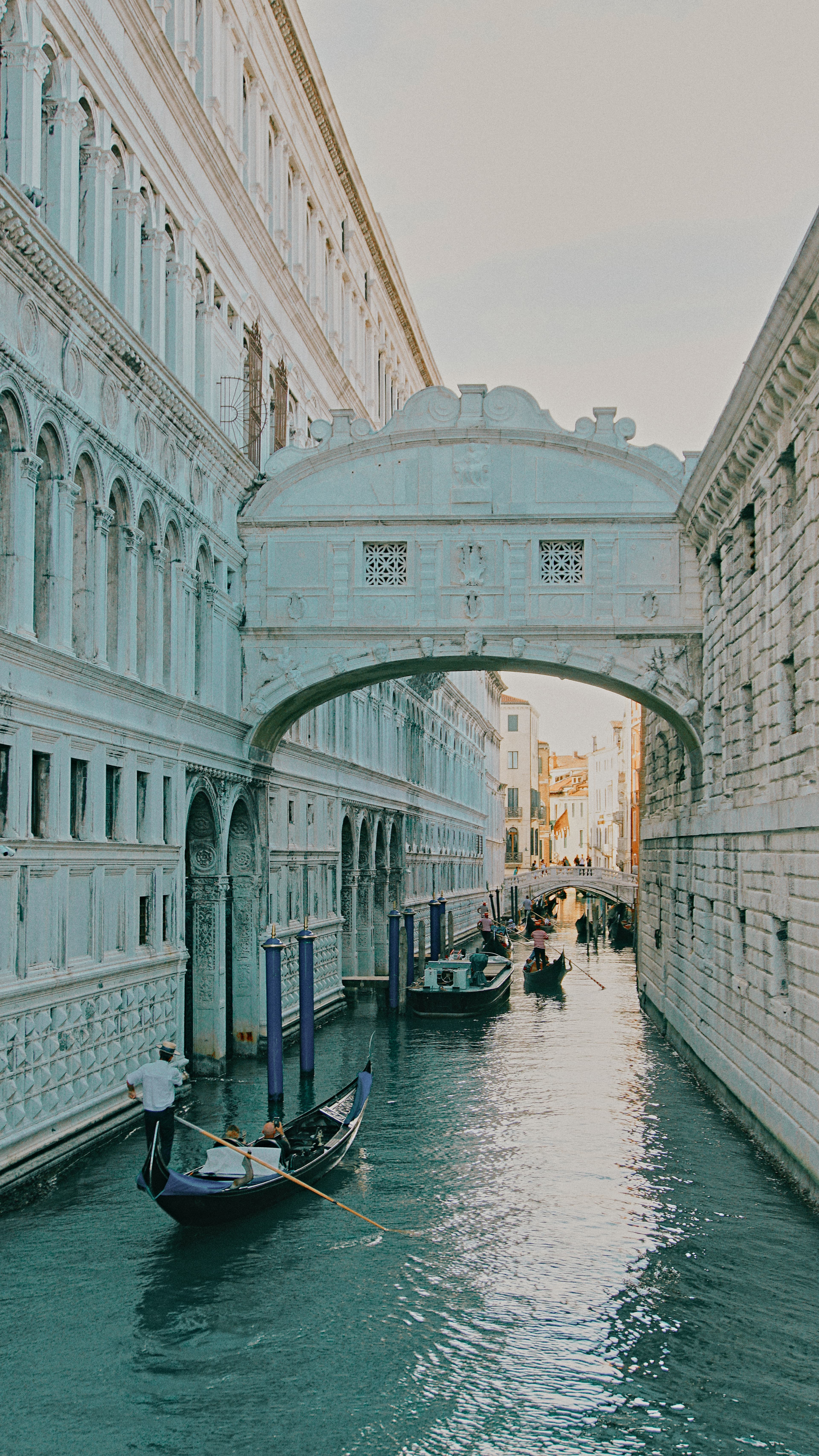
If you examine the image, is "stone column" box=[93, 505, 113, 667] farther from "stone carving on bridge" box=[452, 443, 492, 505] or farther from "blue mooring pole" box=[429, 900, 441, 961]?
"blue mooring pole" box=[429, 900, 441, 961]

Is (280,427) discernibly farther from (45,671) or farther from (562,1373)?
(562,1373)

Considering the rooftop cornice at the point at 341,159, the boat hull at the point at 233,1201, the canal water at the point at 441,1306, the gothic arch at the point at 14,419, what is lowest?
the canal water at the point at 441,1306

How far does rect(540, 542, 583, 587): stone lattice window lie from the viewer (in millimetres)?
20406

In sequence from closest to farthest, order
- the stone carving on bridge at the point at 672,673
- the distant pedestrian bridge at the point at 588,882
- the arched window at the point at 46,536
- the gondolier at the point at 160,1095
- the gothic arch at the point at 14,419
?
1. the gondolier at the point at 160,1095
2. the gothic arch at the point at 14,419
3. the arched window at the point at 46,536
4. the stone carving on bridge at the point at 672,673
5. the distant pedestrian bridge at the point at 588,882

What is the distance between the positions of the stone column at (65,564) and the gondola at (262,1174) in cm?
491

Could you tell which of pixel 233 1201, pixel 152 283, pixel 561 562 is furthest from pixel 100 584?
pixel 561 562

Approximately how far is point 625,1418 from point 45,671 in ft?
26.3

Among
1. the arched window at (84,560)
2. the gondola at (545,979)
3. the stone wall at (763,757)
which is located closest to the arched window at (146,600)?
the arched window at (84,560)

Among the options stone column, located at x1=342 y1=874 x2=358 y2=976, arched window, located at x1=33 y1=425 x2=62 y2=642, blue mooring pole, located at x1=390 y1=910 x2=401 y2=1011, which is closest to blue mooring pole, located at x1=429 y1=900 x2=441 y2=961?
stone column, located at x1=342 y1=874 x2=358 y2=976

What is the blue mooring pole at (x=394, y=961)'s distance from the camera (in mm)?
28219

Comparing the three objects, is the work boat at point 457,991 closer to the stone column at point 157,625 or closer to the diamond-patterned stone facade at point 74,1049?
the diamond-patterned stone facade at point 74,1049

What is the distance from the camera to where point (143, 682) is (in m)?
16.4

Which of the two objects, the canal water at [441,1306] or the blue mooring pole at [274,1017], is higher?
the blue mooring pole at [274,1017]

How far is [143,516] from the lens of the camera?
54.7 ft
